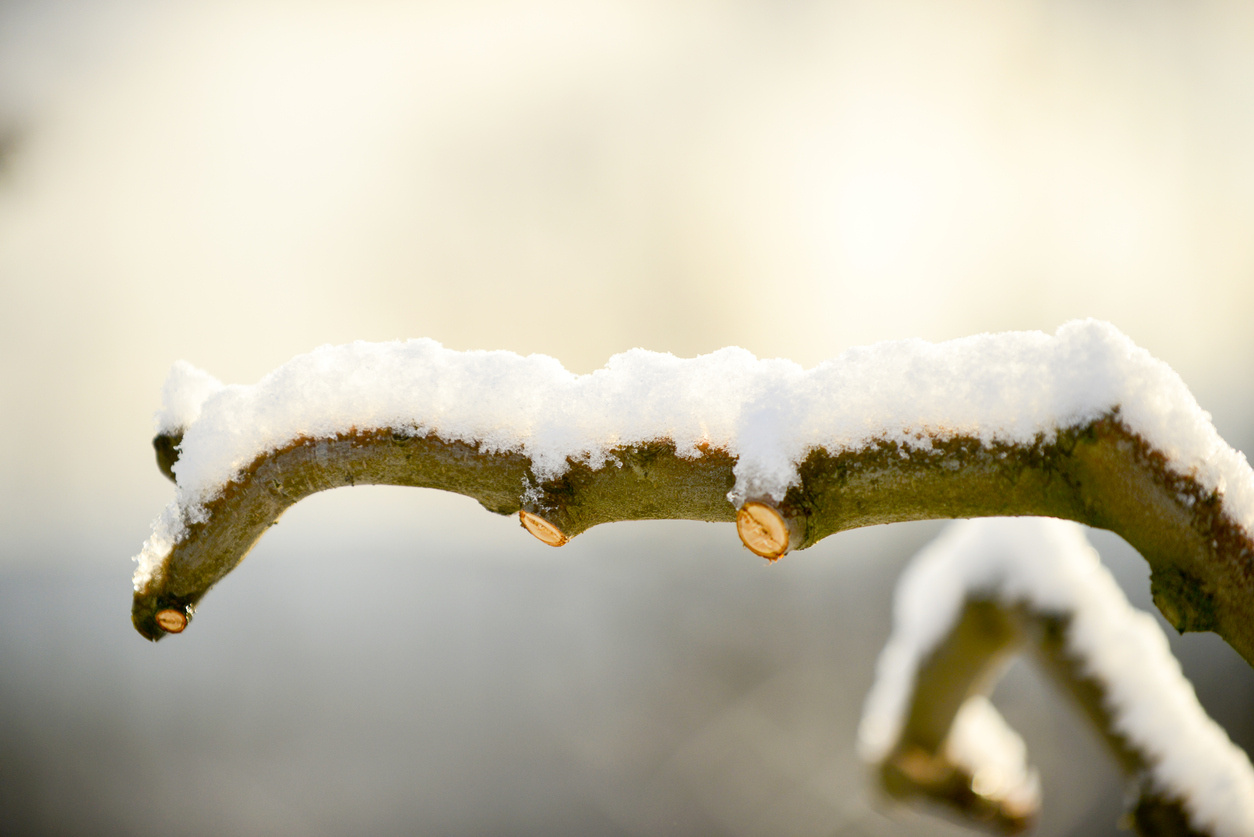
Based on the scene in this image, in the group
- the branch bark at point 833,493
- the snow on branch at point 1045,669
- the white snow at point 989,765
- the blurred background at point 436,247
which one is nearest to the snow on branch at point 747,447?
the branch bark at point 833,493

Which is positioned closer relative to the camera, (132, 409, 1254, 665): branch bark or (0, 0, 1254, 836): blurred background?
(132, 409, 1254, 665): branch bark

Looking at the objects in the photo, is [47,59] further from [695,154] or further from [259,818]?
[259,818]

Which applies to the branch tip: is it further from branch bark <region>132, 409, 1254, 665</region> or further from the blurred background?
the blurred background

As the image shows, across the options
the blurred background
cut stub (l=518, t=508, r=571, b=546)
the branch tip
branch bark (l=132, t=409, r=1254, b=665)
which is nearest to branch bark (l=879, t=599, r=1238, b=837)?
branch bark (l=132, t=409, r=1254, b=665)

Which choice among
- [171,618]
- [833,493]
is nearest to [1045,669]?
[833,493]

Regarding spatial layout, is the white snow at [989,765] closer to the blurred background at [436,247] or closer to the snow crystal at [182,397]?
the snow crystal at [182,397]

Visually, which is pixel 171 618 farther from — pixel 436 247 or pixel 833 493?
pixel 436 247
